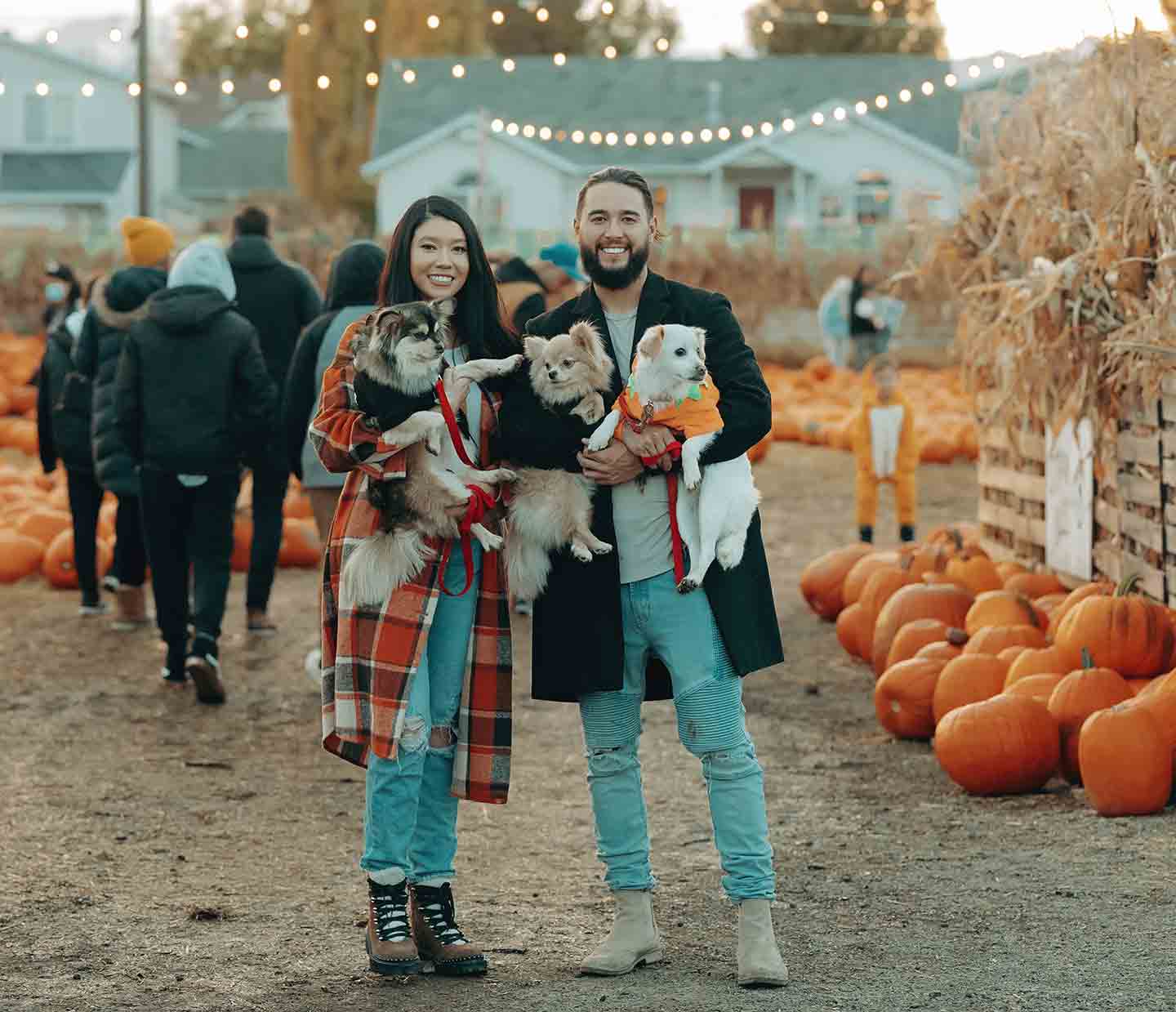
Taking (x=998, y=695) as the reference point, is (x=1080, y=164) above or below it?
above

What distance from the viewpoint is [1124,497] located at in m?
7.34

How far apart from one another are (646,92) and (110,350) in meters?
38.1

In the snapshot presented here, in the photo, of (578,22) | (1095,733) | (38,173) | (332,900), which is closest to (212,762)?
(332,900)

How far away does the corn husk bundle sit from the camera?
678 cm

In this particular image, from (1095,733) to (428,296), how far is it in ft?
8.29

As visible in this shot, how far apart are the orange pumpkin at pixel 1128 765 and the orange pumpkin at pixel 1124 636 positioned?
2.72 ft

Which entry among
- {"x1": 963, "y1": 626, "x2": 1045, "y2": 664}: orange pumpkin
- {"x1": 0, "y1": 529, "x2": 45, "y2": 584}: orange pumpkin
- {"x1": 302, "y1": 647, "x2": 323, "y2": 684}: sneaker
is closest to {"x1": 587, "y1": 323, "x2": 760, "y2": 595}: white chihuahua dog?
{"x1": 963, "y1": 626, "x2": 1045, "y2": 664}: orange pumpkin

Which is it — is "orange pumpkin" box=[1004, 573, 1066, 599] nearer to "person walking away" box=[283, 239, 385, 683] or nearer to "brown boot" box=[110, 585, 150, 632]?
"person walking away" box=[283, 239, 385, 683]

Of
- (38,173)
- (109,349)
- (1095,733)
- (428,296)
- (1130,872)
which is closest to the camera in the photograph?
(428,296)

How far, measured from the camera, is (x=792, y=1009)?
388 centimetres

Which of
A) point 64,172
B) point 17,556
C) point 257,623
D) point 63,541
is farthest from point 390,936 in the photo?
point 64,172

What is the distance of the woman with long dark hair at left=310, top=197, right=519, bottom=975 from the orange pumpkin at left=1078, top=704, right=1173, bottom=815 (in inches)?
81.9

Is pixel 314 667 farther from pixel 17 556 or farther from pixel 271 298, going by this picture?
pixel 17 556

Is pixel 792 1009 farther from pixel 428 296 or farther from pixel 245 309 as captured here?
pixel 245 309
